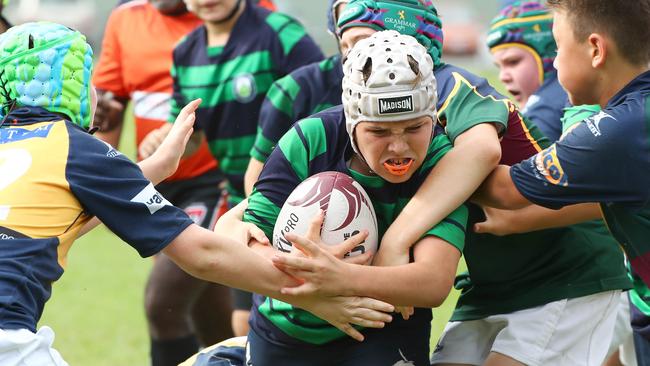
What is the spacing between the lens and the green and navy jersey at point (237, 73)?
680 cm

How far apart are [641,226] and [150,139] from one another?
3.35m

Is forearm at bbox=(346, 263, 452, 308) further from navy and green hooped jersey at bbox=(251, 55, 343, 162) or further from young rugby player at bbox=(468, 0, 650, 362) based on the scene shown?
navy and green hooped jersey at bbox=(251, 55, 343, 162)

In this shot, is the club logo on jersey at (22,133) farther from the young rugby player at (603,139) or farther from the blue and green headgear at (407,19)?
the young rugby player at (603,139)

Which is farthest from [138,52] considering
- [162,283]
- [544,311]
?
[544,311]

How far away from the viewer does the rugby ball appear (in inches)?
159

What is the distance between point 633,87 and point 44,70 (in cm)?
212

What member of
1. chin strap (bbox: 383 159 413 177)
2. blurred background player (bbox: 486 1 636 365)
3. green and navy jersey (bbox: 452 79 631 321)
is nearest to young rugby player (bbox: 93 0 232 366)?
blurred background player (bbox: 486 1 636 365)

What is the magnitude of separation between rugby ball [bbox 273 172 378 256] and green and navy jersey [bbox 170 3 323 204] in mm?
2735

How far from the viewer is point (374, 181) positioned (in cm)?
430

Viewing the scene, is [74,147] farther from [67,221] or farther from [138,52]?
[138,52]

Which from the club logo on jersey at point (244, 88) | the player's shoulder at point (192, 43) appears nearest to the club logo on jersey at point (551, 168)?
the club logo on jersey at point (244, 88)

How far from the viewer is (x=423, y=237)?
4.09 m

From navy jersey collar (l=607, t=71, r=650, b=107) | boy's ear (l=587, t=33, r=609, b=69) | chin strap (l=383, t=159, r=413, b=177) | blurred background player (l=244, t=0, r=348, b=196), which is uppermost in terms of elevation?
boy's ear (l=587, t=33, r=609, b=69)

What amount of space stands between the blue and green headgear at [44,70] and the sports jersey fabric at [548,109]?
Answer: 8.28 ft
